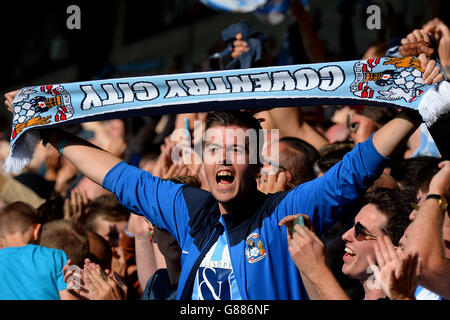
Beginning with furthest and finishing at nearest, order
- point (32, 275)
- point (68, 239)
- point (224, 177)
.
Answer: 1. point (68, 239)
2. point (32, 275)
3. point (224, 177)

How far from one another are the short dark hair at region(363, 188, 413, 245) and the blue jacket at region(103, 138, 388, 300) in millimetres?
695

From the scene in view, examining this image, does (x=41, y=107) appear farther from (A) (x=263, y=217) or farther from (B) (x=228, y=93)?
(A) (x=263, y=217)

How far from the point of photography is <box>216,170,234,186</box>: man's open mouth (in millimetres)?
2922

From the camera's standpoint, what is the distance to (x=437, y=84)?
276 cm

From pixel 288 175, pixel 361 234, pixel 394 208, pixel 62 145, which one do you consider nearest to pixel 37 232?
pixel 62 145

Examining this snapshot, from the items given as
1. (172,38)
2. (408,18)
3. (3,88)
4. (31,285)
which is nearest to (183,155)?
(31,285)

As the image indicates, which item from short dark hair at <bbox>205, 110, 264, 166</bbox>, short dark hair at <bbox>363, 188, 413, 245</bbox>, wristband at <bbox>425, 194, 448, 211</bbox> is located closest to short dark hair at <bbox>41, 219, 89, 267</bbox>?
short dark hair at <bbox>205, 110, 264, 166</bbox>

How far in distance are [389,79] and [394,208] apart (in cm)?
75

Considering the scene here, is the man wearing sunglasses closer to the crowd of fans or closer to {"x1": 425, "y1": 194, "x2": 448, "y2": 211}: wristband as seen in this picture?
the crowd of fans

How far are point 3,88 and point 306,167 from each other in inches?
428

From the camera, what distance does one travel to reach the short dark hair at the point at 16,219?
3.96 metres

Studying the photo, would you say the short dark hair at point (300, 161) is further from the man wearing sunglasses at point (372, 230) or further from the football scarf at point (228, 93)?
the football scarf at point (228, 93)

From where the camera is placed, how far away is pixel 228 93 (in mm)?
3125

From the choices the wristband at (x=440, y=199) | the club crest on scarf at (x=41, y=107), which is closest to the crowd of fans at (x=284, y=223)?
the wristband at (x=440, y=199)
